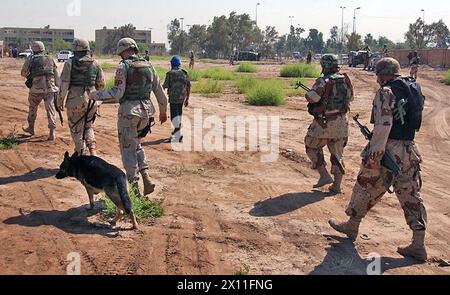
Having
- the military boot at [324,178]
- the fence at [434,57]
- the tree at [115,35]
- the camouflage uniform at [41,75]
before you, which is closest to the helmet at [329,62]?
the military boot at [324,178]

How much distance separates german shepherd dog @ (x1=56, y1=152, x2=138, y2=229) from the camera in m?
4.89

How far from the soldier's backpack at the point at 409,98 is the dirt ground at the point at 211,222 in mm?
1326

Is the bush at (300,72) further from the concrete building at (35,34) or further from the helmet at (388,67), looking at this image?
the concrete building at (35,34)

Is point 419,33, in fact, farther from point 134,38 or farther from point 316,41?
point 316,41

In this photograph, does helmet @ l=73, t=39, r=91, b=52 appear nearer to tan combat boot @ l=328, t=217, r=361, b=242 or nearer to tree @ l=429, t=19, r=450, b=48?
tan combat boot @ l=328, t=217, r=361, b=242

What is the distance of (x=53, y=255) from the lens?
442 cm

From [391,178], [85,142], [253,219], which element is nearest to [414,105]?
[391,178]

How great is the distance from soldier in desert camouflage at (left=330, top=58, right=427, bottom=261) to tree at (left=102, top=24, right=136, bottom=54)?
7748 cm

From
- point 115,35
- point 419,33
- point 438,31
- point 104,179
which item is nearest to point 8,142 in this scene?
point 104,179

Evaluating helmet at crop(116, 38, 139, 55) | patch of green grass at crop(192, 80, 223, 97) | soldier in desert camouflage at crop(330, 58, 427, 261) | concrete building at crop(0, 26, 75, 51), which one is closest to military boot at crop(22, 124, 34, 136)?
helmet at crop(116, 38, 139, 55)

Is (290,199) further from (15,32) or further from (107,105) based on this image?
(15,32)

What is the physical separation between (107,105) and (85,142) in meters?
8.39

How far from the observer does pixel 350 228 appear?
16.4 feet

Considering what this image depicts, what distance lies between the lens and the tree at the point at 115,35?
83637 mm
